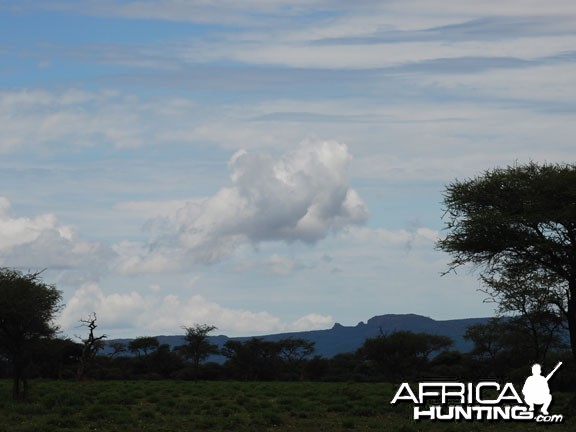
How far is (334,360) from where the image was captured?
438 ft

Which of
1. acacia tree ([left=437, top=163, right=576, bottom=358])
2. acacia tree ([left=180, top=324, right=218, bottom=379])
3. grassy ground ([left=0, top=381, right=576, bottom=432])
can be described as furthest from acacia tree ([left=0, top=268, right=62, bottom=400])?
acacia tree ([left=180, top=324, right=218, bottom=379])

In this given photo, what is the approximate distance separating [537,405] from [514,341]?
55959 mm

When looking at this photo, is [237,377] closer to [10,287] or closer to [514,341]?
[514,341]

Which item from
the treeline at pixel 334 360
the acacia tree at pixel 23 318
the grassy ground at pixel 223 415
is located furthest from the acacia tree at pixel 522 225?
the treeline at pixel 334 360

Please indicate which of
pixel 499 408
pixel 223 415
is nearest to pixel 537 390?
pixel 499 408

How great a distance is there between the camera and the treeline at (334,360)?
91875 mm

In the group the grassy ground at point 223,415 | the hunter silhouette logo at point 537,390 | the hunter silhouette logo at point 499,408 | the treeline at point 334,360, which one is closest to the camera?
the hunter silhouette logo at point 537,390

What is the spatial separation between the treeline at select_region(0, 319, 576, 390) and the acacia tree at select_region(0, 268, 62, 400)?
32.5 m

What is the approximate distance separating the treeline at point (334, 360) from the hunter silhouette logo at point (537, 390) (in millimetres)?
43918

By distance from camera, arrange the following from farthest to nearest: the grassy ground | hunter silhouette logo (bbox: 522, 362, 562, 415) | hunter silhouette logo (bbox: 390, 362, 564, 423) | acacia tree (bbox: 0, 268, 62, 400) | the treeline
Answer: the treeline, acacia tree (bbox: 0, 268, 62, 400), the grassy ground, hunter silhouette logo (bbox: 390, 362, 564, 423), hunter silhouette logo (bbox: 522, 362, 562, 415)

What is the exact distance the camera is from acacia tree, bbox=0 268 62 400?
4747 cm

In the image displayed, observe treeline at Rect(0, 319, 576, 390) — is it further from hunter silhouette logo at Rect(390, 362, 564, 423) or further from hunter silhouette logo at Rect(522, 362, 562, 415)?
Result: hunter silhouette logo at Rect(522, 362, 562, 415)

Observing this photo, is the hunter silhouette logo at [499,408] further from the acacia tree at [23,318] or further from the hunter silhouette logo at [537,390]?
the acacia tree at [23,318]

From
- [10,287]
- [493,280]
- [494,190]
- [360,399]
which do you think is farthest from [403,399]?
[10,287]
